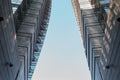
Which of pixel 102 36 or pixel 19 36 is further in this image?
pixel 102 36

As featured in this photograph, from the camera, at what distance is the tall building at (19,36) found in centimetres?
2599

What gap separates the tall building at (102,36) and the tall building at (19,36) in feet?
25.0

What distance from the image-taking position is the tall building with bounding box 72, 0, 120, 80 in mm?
26562

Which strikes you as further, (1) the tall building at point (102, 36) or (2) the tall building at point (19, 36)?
(1) the tall building at point (102, 36)

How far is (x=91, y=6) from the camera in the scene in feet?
196

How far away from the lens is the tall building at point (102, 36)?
26562 millimetres

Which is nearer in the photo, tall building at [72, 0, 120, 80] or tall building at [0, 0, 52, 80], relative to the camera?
tall building at [0, 0, 52, 80]

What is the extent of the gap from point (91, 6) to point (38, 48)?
1190 cm

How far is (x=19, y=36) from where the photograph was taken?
1855 inches

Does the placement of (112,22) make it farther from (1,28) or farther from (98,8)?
(98,8)

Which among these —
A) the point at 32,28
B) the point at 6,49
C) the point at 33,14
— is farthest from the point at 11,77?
the point at 33,14

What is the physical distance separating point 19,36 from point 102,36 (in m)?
11.3

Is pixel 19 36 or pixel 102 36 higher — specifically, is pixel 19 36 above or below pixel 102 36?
above

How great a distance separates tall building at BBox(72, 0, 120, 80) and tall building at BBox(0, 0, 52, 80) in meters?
7.62
